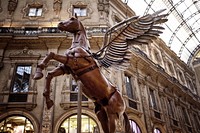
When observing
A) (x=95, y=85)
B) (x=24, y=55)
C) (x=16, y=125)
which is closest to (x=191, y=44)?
(x=24, y=55)

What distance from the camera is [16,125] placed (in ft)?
38.1

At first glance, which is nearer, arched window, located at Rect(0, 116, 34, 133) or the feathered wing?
the feathered wing

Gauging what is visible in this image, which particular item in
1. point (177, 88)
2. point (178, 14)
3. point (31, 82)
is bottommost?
point (31, 82)

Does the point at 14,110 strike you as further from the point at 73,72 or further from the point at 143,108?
the point at 73,72

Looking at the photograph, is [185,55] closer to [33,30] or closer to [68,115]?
[33,30]

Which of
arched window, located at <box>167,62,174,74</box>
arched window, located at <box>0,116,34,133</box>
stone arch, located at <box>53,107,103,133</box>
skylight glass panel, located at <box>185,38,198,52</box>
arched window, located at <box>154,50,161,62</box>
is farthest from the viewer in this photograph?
skylight glass panel, located at <box>185,38,198,52</box>

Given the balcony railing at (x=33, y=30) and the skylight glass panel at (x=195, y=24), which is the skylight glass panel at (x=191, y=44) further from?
the balcony railing at (x=33, y=30)

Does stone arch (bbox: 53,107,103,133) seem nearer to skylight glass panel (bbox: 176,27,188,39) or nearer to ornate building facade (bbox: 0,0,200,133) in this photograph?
ornate building facade (bbox: 0,0,200,133)

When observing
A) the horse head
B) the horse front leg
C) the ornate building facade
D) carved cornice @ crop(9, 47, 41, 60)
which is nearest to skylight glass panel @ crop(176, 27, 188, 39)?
the ornate building facade

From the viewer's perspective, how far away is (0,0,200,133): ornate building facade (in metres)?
11.5

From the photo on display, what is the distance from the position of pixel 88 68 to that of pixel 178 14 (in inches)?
967

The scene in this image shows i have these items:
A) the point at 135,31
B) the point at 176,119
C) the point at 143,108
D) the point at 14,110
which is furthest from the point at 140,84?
the point at 135,31

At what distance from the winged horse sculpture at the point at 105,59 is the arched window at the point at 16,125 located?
8.95 meters

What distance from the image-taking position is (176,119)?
19359 millimetres
